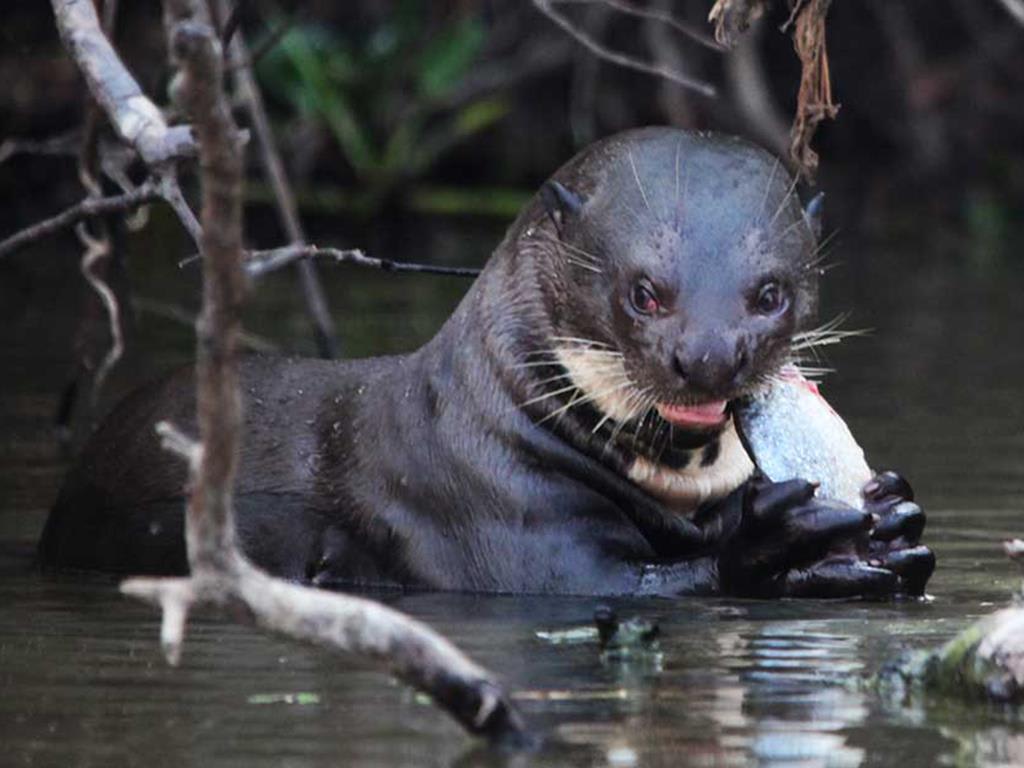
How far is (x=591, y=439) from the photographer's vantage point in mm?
5105

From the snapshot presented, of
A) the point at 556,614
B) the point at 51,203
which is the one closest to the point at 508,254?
the point at 556,614

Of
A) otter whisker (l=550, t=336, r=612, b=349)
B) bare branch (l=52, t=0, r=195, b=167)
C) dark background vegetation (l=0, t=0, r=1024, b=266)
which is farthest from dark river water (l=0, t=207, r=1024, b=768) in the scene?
dark background vegetation (l=0, t=0, r=1024, b=266)

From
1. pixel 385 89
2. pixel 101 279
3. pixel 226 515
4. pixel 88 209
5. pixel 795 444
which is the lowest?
pixel 226 515

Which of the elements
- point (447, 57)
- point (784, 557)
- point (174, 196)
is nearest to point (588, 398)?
point (784, 557)

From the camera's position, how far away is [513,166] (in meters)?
14.5

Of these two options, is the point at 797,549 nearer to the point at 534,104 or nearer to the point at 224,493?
the point at 224,493

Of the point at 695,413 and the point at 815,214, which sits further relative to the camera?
the point at 815,214

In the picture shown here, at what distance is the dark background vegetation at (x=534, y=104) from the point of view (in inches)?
525

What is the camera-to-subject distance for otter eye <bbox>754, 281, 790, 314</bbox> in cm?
493

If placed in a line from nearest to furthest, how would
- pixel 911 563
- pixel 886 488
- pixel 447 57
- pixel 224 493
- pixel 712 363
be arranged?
pixel 224 493, pixel 712 363, pixel 911 563, pixel 886 488, pixel 447 57

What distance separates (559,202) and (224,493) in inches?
81.3

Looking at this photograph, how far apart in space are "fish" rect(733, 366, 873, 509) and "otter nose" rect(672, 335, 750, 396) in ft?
0.68

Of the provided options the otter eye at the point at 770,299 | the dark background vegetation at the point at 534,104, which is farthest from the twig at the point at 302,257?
the dark background vegetation at the point at 534,104

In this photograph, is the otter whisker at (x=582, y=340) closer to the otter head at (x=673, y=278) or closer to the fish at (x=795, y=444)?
the otter head at (x=673, y=278)
